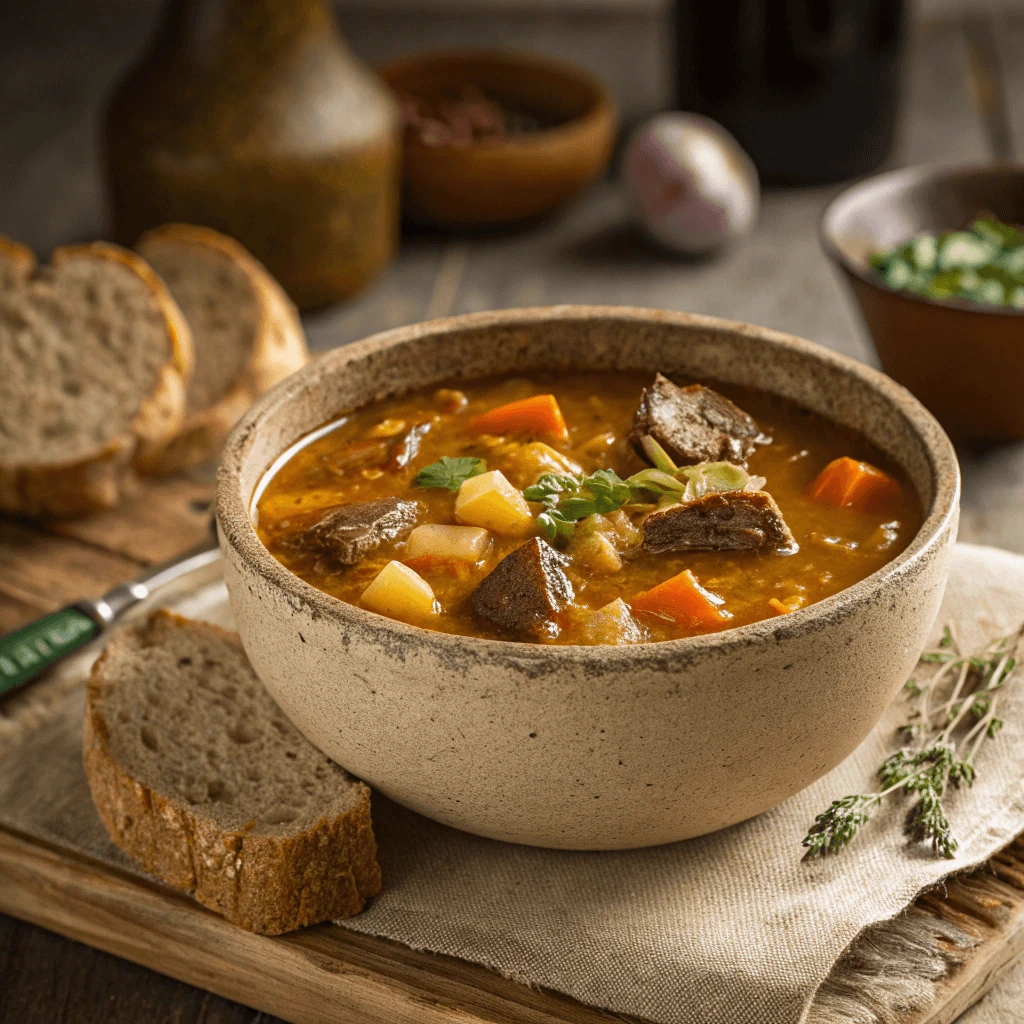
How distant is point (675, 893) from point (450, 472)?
86 cm

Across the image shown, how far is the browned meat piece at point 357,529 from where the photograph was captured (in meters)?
2.44

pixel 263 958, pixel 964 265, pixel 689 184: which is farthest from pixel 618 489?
pixel 689 184

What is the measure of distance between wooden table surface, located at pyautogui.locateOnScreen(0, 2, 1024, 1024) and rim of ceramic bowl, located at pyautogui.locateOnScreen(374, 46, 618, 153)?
0.42 m

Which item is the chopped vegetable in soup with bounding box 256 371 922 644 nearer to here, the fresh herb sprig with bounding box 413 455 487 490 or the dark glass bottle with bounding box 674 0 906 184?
the fresh herb sprig with bounding box 413 455 487 490

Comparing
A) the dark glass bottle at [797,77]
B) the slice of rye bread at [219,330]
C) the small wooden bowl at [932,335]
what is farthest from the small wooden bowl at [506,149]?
the small wooden bowl at [932,335]

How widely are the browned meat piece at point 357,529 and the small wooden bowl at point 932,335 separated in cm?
198

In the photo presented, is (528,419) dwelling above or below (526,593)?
below

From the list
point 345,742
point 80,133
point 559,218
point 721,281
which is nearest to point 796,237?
point 721,281

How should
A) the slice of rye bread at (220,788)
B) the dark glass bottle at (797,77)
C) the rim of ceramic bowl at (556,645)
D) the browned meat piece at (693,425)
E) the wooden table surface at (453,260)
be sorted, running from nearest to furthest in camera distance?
1. the rim of ceramic bowl at (556,645)
2. the slice of rye bread at (220,788)
3. the wooden table surface at (453,260)
4. the browned meat piece at (693,425)
5. the dark glass bottle at (797,77)

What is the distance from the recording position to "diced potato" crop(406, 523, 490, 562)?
2.45 metres

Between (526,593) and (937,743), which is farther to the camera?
(937,743)

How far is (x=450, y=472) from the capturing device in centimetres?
264

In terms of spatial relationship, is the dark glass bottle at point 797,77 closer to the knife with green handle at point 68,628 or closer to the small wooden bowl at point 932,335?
the small wooden bowl at point 932,335

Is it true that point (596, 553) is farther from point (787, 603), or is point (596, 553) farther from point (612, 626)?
point (787, 603)
